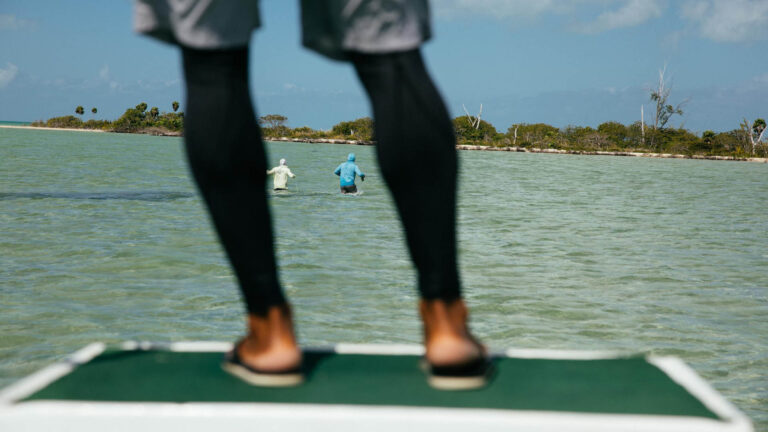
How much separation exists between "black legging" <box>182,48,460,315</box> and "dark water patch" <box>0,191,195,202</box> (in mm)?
17556

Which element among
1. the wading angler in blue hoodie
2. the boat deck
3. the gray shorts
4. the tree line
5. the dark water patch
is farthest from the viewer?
the tree line

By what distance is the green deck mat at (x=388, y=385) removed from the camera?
124 cm

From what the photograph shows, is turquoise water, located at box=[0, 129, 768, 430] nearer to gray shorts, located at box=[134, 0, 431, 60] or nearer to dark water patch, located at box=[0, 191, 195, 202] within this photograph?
dark water patch, located at box=[0, 191, 195, 202]

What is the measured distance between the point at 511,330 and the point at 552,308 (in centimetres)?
112

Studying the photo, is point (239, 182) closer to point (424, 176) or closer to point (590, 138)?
point (424, 176)

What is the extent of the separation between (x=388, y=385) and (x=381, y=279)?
748cm

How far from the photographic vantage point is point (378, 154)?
1.39m

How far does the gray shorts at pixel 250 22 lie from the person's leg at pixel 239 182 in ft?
0.14

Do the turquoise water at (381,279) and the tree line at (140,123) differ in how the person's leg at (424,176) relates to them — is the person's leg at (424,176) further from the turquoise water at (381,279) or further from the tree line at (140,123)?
the tree line at (140,123)

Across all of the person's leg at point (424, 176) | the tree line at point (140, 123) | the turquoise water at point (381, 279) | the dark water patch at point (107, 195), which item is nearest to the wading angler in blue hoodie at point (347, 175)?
→ the turquoise water at point (381, 279)

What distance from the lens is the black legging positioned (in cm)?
135

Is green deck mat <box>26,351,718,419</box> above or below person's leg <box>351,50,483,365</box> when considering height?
below

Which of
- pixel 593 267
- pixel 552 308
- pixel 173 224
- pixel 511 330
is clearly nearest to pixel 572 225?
pixel 593 267

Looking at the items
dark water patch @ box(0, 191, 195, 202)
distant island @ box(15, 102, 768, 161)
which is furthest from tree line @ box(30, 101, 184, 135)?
dark water patch @ box(0, 191, 195, 202)
